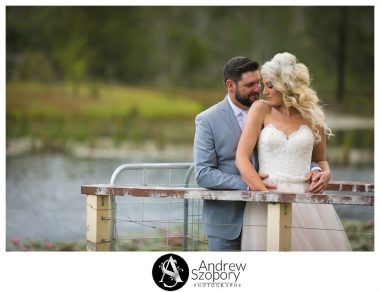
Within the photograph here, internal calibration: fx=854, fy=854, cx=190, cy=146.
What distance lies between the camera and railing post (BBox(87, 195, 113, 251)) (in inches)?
153

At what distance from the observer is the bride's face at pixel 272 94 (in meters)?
3.79

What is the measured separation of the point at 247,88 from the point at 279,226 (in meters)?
0.73

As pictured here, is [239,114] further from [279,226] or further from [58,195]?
[58,195]

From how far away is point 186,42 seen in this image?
75.3 ft

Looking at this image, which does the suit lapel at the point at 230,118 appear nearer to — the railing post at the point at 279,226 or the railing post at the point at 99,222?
the railing post at the point at 279,226

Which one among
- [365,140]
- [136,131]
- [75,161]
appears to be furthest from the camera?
[136,131]

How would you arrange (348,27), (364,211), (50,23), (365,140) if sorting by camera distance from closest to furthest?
1. (364,211)
2. (365,140)
3. (348,27)
4. (50,23)

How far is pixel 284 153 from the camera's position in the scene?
386cm

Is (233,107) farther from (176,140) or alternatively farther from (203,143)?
(176,140)

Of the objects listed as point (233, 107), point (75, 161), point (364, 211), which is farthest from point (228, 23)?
point (233, 107)

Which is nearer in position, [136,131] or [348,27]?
[136,131]
